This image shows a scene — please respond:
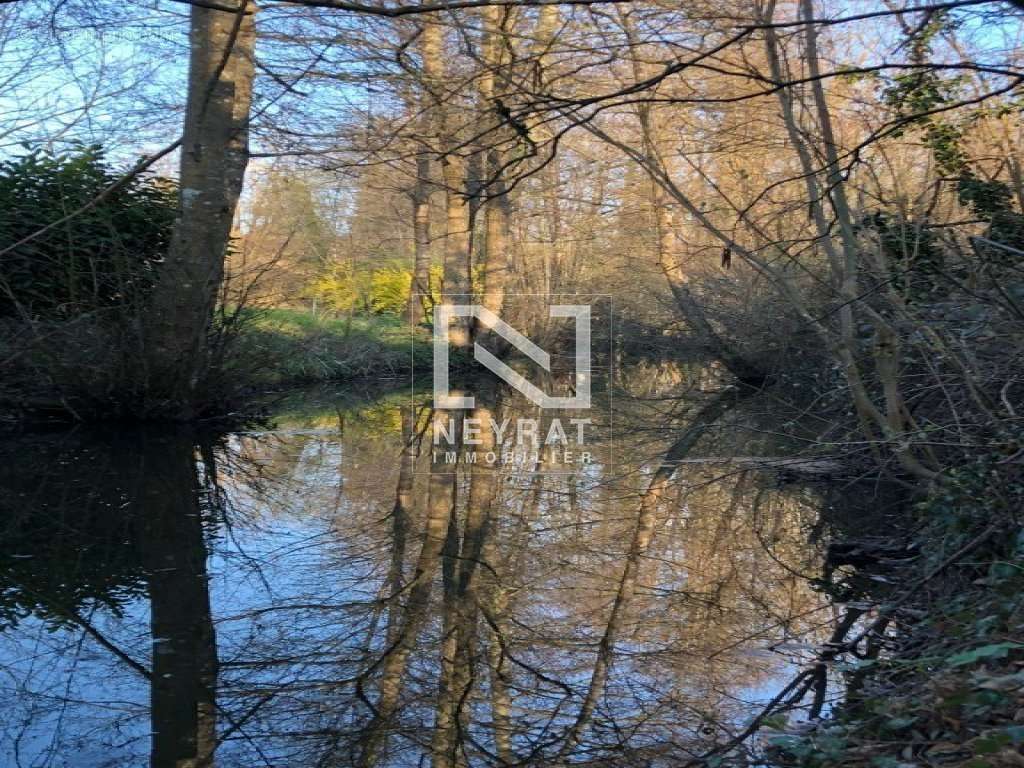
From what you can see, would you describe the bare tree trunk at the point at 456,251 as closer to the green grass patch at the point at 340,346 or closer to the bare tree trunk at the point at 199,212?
the green grass patch at the point at 340,346

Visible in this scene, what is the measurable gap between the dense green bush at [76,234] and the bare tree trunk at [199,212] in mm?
409

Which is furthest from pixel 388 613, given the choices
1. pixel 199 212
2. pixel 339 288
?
pixel 339 288

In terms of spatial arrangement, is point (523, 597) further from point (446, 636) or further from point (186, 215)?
point (186, 215)

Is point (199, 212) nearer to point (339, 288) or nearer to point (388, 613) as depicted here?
point (388, 613)

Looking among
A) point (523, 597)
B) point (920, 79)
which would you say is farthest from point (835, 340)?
point (523, 597)

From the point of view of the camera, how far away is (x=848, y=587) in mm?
4547

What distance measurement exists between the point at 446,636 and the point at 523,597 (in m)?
0.67

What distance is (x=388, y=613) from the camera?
4.02 m

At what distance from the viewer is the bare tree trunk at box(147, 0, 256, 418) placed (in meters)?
9.45

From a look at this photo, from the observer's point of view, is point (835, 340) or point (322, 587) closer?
point (322, 587)
